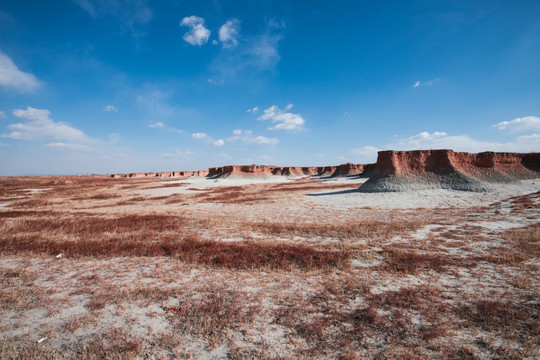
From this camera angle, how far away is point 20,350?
3.54 metres

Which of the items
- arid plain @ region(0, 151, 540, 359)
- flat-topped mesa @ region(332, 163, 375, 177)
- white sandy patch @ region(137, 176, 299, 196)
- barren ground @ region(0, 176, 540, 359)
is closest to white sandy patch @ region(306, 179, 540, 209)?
barren ground @ region(0, 176, 540, 359)

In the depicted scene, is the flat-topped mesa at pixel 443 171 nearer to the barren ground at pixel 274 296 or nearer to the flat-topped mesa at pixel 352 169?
the barren ground at pixel 274 296

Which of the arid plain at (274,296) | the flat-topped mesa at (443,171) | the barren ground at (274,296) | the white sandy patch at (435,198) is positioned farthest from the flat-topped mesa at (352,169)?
the arid plain at (274,296)

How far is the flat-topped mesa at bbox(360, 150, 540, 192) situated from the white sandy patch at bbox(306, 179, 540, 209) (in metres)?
1.44

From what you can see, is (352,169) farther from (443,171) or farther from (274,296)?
(274,296)

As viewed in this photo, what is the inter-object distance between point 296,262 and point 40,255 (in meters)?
8.84

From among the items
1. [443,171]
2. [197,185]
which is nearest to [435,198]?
[443,171]

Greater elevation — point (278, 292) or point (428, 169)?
point (428, 169)

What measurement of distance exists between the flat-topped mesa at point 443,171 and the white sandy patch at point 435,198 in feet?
4.71

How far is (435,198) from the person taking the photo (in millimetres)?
22656

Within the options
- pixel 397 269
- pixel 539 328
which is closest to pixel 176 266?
pixel 397 269

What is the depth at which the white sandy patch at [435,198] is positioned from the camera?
20.1 metres

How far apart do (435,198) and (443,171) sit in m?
8.95

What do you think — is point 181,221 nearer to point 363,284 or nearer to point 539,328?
point 363,284
